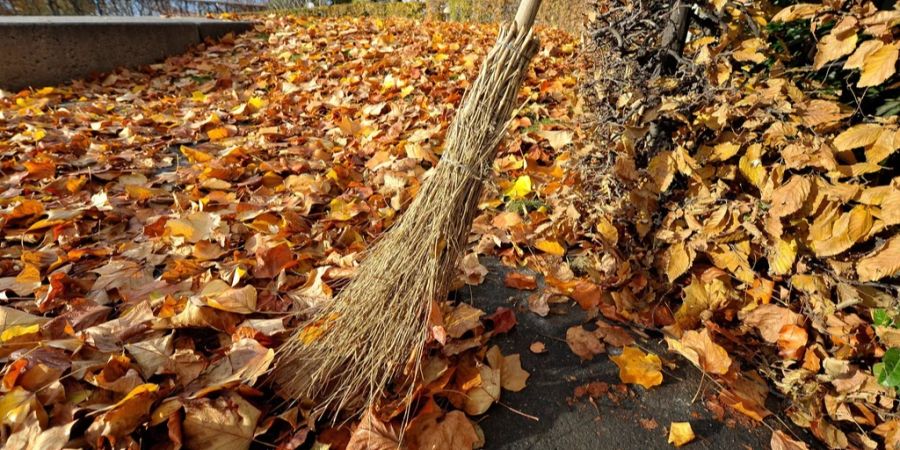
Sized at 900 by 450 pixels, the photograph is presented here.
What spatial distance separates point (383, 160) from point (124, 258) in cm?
144

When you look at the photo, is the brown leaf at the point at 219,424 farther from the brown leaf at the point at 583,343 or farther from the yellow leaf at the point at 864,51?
the yellow leaf at the point at 864,51

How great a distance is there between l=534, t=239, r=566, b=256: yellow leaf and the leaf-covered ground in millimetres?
10

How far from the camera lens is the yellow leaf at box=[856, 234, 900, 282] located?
3.83 ft

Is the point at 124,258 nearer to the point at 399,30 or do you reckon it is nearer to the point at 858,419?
the point at 858,419

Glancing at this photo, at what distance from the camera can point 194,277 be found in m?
1.80

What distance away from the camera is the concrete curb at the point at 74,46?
4129 mm

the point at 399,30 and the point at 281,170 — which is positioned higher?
the point at 399,30

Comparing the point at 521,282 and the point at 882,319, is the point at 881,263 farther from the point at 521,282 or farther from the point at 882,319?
the point at 521,282

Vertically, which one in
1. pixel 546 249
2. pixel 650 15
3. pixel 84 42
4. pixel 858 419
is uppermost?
pixel 650 15

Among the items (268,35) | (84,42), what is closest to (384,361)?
(84,42)

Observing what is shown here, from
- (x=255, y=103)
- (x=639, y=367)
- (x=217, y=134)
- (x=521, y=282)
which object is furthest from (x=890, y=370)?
(x=255, y=103)

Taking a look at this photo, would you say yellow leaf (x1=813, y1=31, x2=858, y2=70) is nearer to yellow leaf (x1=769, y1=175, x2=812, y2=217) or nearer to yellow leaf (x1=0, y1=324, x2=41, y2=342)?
yellow leaf (x1=769, y1=175, x2=812, y2=217)

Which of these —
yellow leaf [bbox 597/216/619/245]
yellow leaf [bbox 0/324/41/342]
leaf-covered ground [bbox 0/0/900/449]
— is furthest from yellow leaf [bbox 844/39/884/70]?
yellow leaf [bbox 0/324/41/342]

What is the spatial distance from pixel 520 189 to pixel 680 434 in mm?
1390
